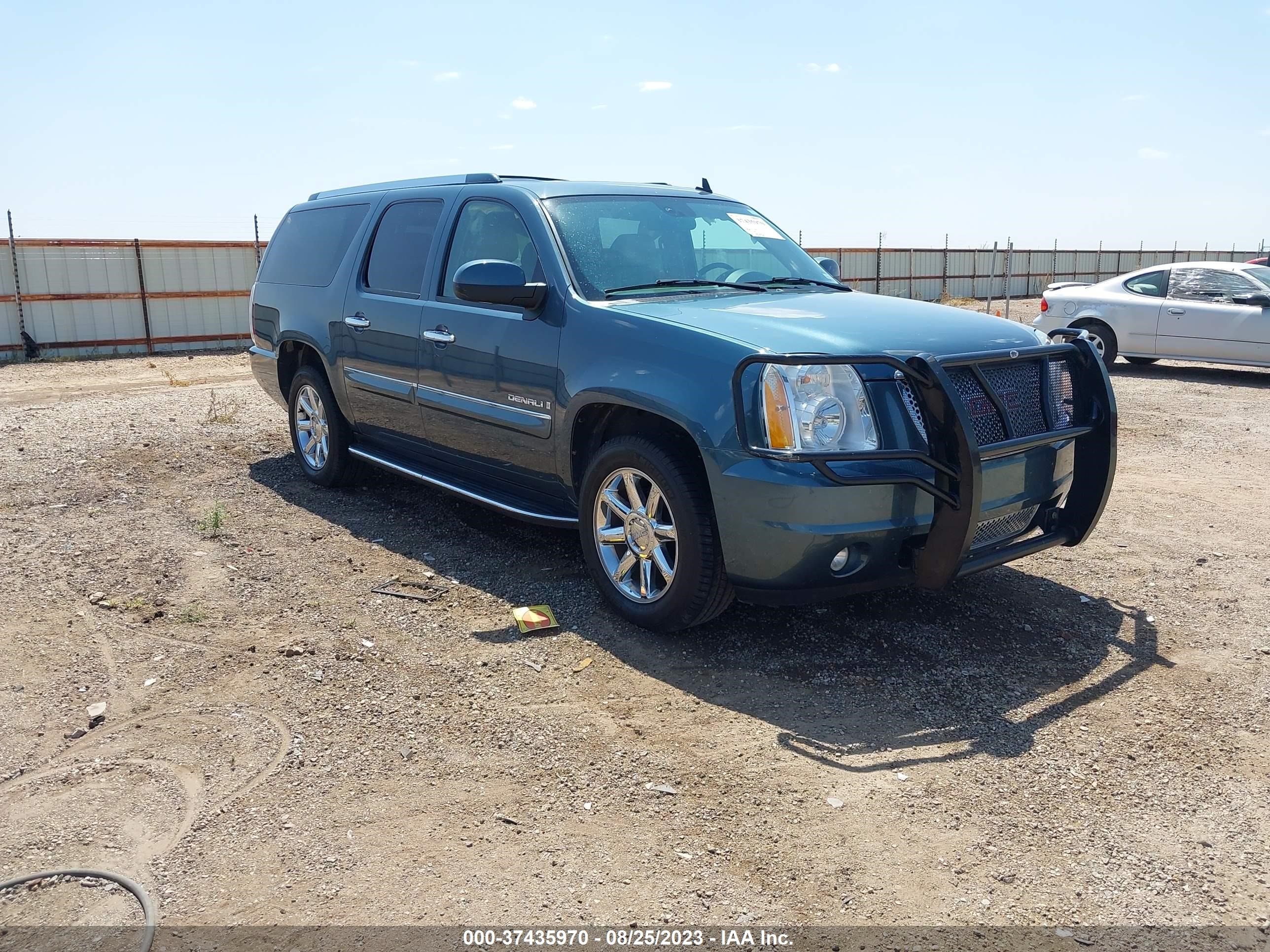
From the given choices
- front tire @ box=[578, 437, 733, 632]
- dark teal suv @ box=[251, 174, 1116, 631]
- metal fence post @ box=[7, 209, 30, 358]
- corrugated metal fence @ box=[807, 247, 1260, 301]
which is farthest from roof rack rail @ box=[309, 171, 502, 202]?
corrugated metal fence @ box=[807, 247, 1260, 301]

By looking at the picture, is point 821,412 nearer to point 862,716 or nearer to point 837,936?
point 862,716

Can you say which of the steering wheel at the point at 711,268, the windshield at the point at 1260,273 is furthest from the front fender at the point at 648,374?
the windshield at the point at 1260,273

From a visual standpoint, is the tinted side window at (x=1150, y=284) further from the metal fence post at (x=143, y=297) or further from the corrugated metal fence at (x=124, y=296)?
the metal fence post at (x=143, y=297)

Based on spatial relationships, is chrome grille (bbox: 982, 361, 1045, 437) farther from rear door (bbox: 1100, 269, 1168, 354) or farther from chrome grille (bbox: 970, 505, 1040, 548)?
Result: rear door (bbox: 1100, 269, 1168, 354)

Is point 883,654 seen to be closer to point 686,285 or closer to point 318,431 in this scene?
point 686,285

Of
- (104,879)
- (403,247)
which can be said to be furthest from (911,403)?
(403,247)

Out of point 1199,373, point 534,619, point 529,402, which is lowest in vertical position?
point 1199,373

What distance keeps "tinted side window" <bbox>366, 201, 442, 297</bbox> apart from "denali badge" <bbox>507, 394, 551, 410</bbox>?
1.10 meters

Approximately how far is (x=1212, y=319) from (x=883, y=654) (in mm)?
10938

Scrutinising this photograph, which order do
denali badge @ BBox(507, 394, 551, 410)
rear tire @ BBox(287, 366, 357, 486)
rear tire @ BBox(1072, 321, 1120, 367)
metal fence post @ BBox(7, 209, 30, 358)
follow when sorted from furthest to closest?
metal fence post @ BBox(7, 209, 30, 358)
rear tire @ BBox(1072, 321, 1120, 367)
rear tire @ BBox(287, 366, 357, 486)
denali badge @ BBox(507, 394, 551, 410)

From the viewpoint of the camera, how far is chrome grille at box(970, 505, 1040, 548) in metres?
4.20

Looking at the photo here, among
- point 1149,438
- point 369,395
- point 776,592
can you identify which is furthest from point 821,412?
point 1149,438

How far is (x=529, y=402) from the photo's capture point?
16.3 feet

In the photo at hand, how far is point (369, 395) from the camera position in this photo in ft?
20.5
